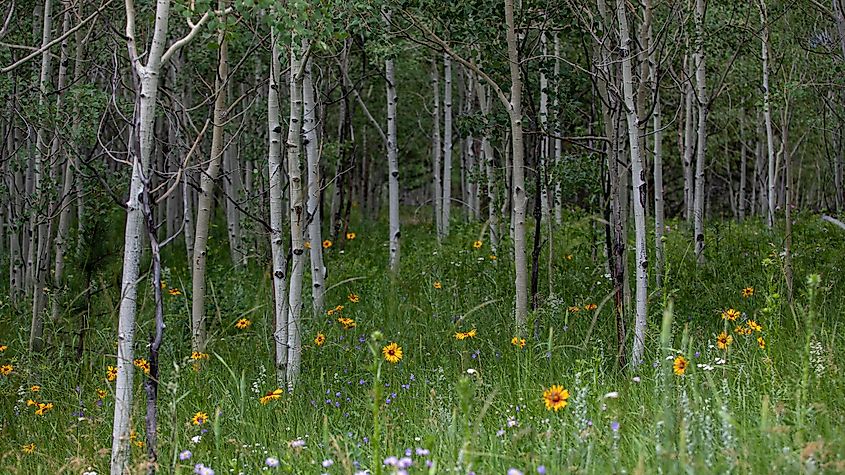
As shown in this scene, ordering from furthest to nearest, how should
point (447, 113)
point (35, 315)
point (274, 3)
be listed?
A: 1. point (447, 113)
2. point (35, 315)
3. point (274, 3)

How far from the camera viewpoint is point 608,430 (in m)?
3.29

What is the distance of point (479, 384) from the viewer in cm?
367

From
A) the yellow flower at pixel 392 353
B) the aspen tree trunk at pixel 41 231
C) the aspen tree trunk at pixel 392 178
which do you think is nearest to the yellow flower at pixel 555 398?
the yellow flower at pixel 392 353

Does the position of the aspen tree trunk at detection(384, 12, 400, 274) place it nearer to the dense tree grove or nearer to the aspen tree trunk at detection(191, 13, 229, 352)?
the dense tree grove

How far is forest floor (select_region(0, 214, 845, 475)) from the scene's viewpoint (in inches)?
115

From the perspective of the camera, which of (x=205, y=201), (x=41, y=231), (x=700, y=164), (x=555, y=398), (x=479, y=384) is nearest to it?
(x=555, y=398)

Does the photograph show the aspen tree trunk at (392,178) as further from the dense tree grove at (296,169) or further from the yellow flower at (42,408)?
the yellow flower at (42,408)

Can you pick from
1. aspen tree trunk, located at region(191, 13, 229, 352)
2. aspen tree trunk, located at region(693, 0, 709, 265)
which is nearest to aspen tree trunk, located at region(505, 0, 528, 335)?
aspen tree trunk, located at region(191, 13, 229, 352)

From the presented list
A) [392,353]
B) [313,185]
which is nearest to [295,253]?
[392,353]

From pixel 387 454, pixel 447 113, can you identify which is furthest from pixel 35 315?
pixel 447 113

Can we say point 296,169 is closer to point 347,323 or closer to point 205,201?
point 205,201

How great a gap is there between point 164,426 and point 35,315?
220 centimetres

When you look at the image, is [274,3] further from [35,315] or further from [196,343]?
[35,315]

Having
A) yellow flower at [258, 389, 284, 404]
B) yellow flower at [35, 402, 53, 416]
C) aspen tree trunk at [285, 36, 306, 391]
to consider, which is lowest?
yellow flower at [35, 402, 53, 416]
